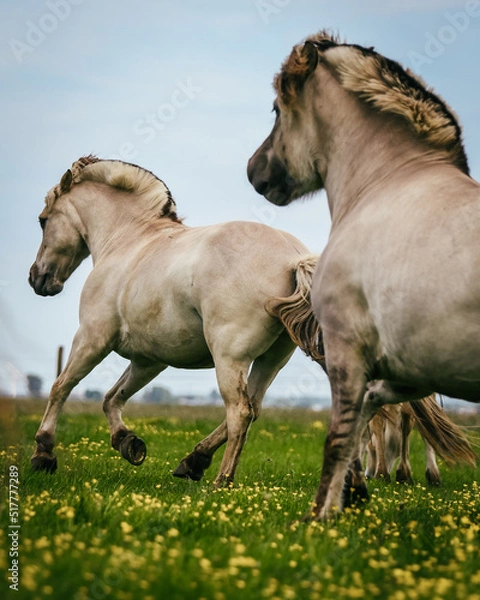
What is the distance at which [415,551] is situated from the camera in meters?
4.11

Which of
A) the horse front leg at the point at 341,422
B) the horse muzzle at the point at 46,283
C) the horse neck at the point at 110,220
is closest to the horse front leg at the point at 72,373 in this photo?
the horse neck at the point at 110,220

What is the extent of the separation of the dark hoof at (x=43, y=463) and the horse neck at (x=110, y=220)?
2478mm

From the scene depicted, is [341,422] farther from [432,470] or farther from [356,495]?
[432,470]

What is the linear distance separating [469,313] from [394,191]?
1.20m

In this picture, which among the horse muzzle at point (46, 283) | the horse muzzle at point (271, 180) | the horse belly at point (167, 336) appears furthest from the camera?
the horse muzzle at point (46, 283)

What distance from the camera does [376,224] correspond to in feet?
16.8

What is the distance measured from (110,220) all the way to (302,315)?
11.8 feet

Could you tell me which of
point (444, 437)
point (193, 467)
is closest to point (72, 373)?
point (193, 467)

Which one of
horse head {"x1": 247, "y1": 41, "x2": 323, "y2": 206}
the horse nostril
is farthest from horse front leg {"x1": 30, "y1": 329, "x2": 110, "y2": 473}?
horse head {"x1": 247, "y1": 41, "x2": 323, "y2": 206}

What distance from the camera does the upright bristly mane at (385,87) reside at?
214 inches

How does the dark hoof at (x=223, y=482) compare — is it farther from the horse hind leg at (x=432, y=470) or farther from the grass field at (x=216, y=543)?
the horse hind leg at (x=432, y=470)

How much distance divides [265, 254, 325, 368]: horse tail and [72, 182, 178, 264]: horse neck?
A: 250 centimetres

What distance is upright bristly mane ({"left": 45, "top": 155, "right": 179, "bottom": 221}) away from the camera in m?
9.76

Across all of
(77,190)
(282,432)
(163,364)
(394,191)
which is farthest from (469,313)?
(282,432)
